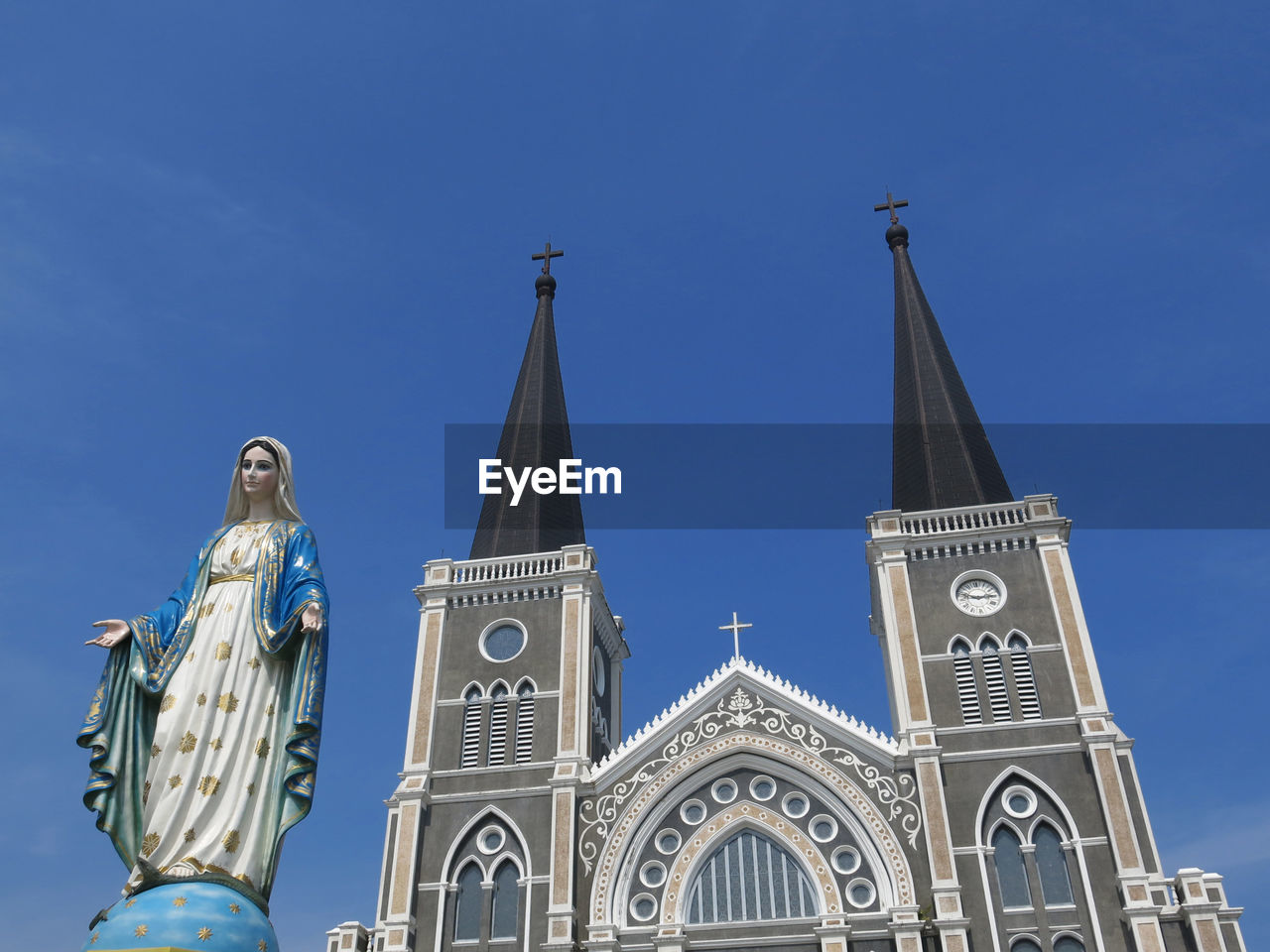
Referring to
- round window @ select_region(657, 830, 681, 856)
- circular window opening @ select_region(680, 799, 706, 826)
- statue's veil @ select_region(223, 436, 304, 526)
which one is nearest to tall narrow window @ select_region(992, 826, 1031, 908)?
circular window opening @ select_region(680, 799, 706, 826)

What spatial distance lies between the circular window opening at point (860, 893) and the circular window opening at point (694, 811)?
353 centimetres

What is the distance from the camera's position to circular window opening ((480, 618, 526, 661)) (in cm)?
2845

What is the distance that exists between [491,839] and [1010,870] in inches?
442

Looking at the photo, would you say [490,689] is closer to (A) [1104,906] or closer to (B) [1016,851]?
(B) [1016,851]

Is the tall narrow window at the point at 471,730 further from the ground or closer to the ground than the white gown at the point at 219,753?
further from the ground

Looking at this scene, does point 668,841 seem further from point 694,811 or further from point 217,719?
point 217,719

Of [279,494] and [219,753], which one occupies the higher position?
[279,494]

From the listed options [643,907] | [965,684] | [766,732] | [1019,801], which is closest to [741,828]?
[766,732]

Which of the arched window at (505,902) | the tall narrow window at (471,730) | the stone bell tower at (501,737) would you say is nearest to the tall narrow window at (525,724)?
the stone bell tower at (501,737)

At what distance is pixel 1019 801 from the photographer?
24.2 meters

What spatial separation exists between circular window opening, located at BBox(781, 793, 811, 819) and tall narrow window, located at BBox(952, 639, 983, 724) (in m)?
3.98

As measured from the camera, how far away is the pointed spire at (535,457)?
1252 inches

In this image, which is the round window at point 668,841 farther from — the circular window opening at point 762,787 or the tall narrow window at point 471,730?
the tall narrow window at point 471,730

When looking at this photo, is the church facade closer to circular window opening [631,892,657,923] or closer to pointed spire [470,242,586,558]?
circular window opening [631,892,657,923]
